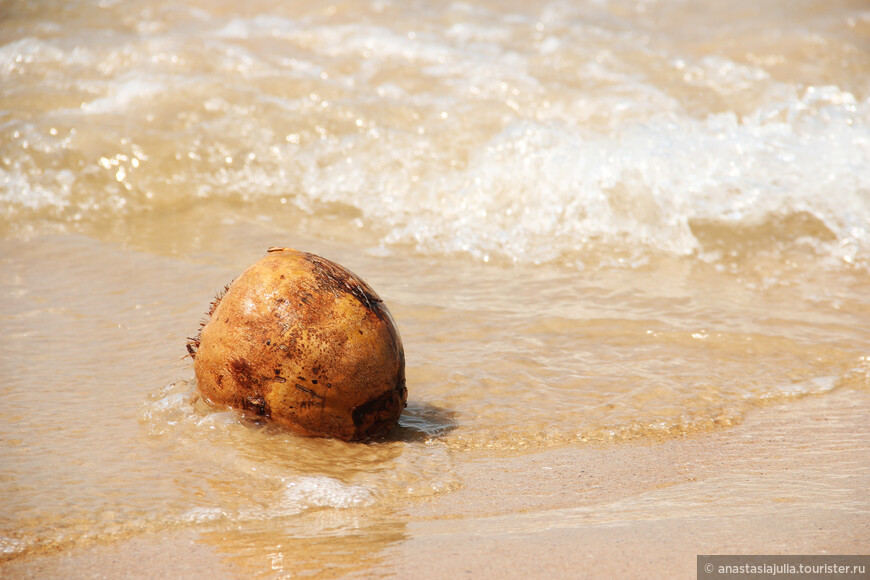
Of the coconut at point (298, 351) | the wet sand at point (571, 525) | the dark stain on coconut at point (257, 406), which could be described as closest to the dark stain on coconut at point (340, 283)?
the coconut at point (298, 351)

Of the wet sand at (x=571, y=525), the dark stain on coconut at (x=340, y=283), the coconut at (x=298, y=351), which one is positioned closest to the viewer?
the wet sand at (x=571, y=525)

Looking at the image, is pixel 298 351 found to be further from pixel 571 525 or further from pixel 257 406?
pixel 571 525

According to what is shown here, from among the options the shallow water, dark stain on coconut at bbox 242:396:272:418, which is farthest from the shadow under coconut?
dark stain on coconut at bbox 242:396:272:418

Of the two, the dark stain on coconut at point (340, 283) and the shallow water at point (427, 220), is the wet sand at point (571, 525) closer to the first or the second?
the shallow water at point (427, 220)

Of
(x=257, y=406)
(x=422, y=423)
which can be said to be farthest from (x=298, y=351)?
(x=422, y=423)

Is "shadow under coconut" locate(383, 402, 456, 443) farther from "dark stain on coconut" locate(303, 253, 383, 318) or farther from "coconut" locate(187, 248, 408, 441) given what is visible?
"dark stain on coconut" locate(303, 253, 383, 318)

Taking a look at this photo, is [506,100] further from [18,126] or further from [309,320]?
[309,320]
